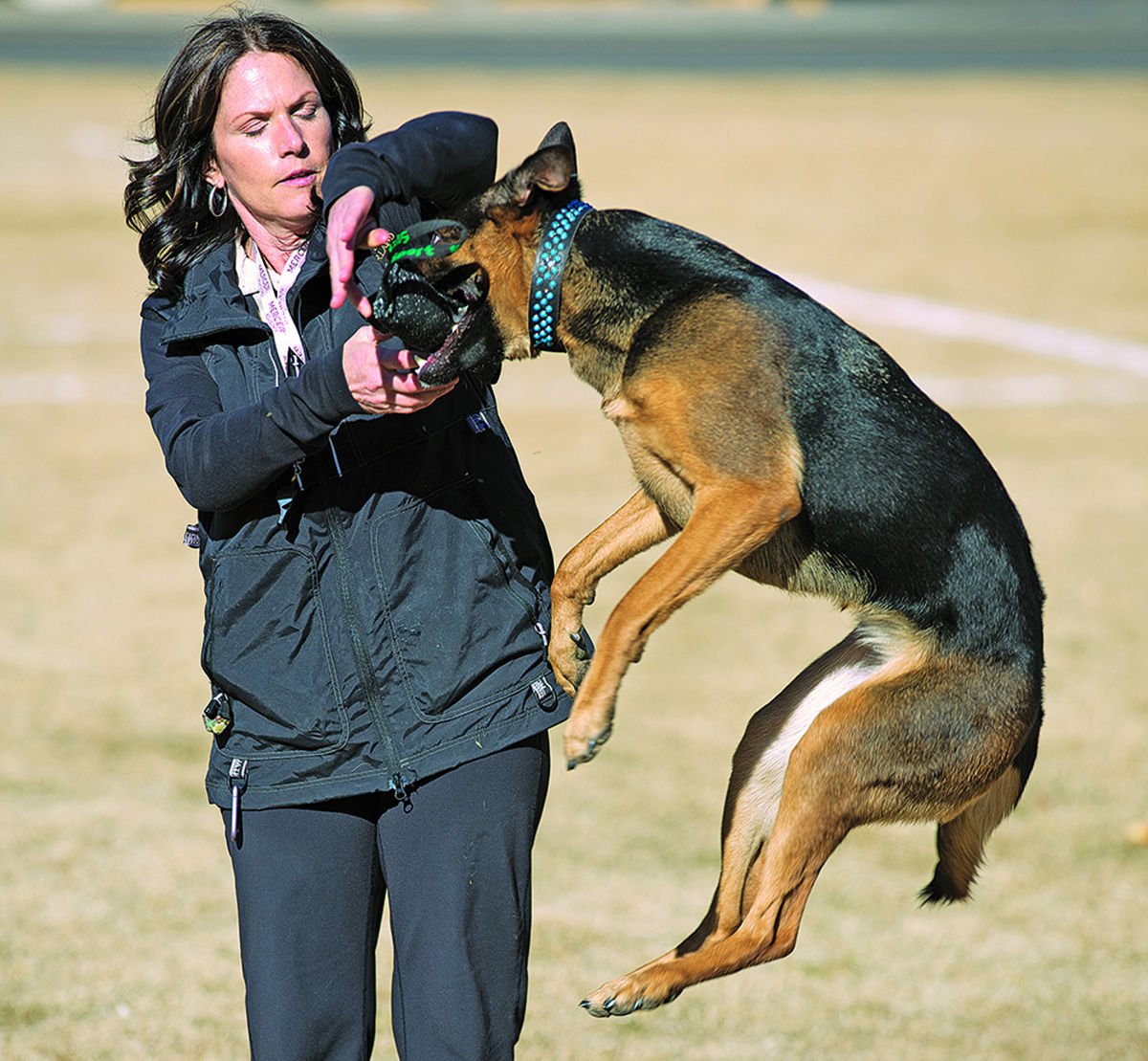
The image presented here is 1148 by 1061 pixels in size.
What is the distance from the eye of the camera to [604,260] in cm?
311

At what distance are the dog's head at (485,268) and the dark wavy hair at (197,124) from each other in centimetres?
37

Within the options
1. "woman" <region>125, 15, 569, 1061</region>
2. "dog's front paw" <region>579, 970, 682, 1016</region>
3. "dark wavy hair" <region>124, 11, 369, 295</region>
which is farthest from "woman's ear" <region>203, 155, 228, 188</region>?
"dog's front paw" <region>579, 970, 682, 1016</region>

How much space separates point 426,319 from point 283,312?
37 cm

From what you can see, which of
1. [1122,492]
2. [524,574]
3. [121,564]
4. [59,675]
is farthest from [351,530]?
[1122,492]

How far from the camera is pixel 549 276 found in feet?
10.1

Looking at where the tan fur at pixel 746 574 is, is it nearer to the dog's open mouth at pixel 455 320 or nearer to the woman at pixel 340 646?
the dog's open mouth at pixel 455 320

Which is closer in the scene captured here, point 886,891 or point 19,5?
point 886,891

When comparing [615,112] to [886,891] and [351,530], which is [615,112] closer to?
[886,891]

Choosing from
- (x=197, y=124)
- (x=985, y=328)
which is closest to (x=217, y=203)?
(x=197, y=124)

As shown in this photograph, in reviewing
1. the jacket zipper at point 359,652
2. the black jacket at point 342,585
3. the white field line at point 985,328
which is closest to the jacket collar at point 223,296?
the black jacket at point 342,585

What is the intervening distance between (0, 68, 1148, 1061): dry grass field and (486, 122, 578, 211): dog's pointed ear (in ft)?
1.47

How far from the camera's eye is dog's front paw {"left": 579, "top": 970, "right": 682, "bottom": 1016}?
3.14 meters

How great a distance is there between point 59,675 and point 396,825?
15.3 ft

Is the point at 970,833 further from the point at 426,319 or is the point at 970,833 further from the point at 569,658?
the point at 426,319
